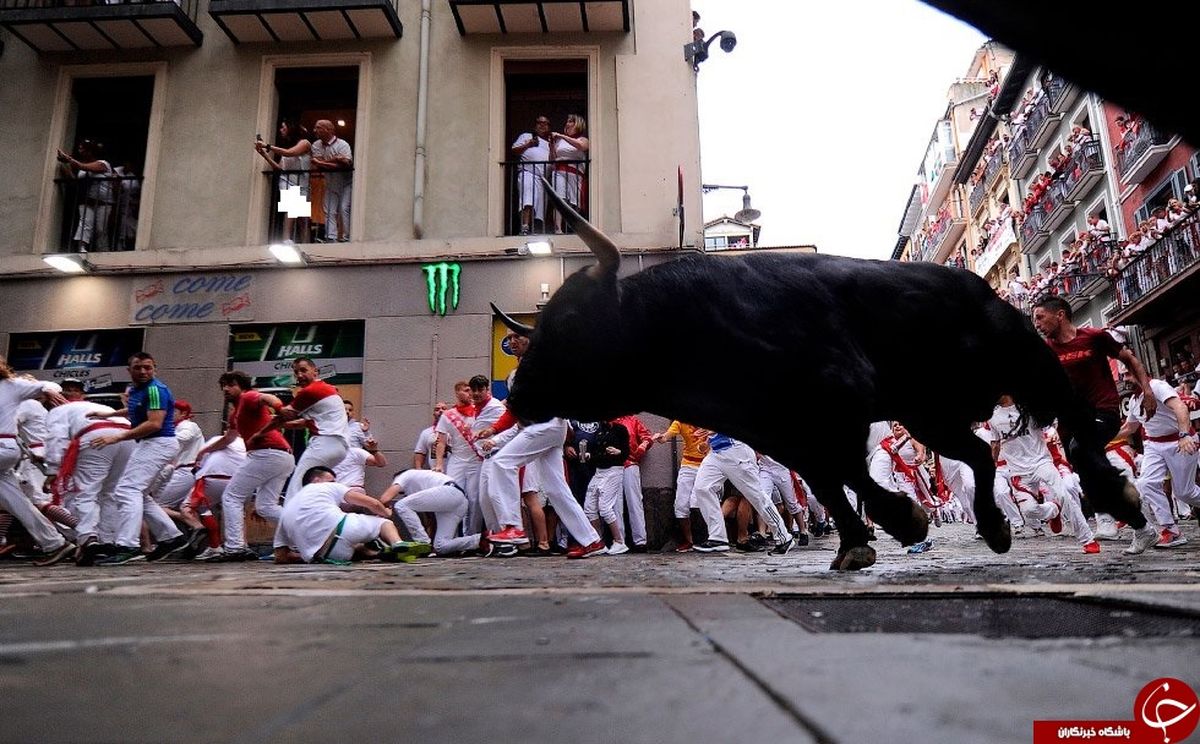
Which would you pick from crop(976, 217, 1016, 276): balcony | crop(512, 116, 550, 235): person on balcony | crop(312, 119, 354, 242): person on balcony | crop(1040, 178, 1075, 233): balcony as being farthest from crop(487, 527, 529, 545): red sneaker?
crop(976, 217, 1016, 276): balcony

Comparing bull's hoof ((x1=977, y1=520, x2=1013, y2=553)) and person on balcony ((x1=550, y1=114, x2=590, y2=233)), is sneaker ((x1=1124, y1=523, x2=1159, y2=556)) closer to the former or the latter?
Result: bull's hoof ((x1=977, y1=520, x2=1013, y2=553))

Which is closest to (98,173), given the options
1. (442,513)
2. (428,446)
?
(428,446)

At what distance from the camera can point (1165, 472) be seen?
316 inches

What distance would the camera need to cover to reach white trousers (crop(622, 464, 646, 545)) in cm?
1028

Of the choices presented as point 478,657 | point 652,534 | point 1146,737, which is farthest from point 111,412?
point 1146,737

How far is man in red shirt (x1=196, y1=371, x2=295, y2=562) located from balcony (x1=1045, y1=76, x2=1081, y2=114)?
3026 cm

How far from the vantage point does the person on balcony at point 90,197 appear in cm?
1362

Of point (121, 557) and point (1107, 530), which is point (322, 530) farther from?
point (1107, 530)

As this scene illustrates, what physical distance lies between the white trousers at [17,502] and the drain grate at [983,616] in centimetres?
813

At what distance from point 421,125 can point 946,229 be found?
43.5 m

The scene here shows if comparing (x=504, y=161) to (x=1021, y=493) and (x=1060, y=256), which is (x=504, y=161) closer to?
(x=1021, y=493)

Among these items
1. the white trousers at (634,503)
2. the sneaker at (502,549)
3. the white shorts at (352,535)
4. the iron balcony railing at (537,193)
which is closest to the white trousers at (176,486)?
the white shorts at (352,535)

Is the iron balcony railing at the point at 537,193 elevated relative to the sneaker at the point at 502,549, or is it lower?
elevated

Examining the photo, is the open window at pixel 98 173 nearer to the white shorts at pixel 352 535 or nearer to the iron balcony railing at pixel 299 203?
the iron balcony railing at pixel 299 203
